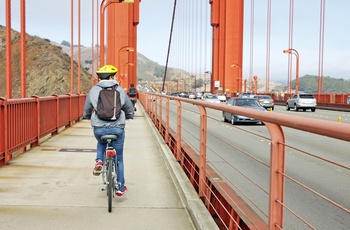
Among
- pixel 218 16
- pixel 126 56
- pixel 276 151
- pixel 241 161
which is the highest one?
pixel 218 16

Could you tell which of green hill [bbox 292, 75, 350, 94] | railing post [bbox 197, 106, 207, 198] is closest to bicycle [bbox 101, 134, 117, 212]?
railing post [bbox 197, 106, 207, 198]

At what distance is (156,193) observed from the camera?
6.58m

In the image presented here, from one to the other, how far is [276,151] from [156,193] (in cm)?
368

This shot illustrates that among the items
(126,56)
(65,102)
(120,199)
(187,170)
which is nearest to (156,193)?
(120,199)

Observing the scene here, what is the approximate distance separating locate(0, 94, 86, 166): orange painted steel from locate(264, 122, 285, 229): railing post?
606 cm

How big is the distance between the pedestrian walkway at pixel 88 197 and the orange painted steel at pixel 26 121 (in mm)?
319

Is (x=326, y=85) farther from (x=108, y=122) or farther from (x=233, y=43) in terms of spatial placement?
(x=108, y=122)

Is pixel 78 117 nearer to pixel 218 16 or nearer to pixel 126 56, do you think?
pixel 126 56

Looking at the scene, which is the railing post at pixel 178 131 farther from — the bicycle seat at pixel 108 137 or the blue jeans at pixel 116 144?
the bicycle seat at pixel 108 137

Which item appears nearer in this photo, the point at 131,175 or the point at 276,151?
the point at 276,151

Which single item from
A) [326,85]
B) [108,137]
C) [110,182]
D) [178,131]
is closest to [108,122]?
[108,137]

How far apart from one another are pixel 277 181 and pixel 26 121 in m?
7.99

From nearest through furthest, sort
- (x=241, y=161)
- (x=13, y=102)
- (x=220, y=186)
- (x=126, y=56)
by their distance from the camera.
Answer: (x=220, y=186)
(x=13, y=102)
(x=241, y=161)
(x=126, y=56)

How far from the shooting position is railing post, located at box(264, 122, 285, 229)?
307 cm
